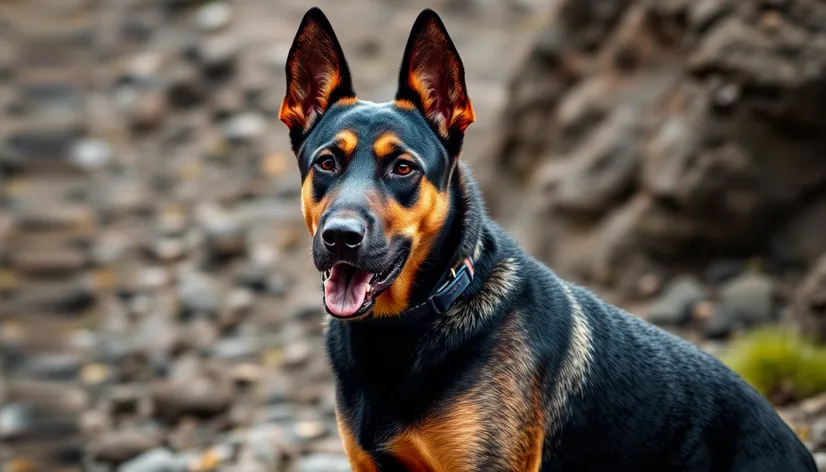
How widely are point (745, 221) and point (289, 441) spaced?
4.49 meters

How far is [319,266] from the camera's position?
13.9ft

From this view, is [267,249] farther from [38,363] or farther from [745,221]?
[745,221]

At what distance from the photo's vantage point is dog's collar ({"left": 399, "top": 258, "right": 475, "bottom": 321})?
4.42m

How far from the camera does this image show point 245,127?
13.4 m

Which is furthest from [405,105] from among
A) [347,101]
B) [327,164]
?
[327,164]

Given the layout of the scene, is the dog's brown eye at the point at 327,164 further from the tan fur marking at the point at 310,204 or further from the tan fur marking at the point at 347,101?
the tan fur marking at the point at 347,101

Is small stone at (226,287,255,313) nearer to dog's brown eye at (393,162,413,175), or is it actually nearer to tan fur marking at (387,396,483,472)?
dog's brown eye at (393,162,413,175)

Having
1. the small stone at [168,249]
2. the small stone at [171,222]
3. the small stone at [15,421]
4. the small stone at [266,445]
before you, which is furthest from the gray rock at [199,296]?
the small stone at [266,445]

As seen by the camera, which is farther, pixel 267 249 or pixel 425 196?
pixel 267 249

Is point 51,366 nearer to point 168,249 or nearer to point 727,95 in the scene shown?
point 168,249

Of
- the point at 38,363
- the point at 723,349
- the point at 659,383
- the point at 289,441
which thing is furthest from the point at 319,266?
the point at 38,363

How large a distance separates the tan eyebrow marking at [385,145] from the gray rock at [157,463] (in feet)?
14.7

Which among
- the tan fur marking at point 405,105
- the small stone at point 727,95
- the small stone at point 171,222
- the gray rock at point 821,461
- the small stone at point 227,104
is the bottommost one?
the small stone at point 171,222

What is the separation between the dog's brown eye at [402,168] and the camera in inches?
175
